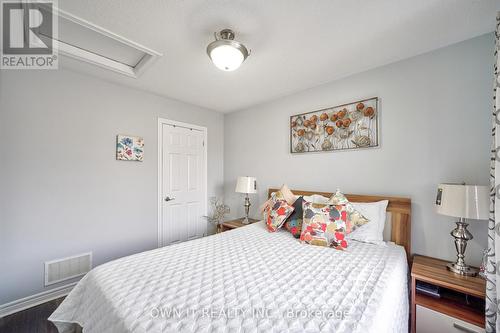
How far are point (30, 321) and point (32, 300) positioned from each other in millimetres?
283

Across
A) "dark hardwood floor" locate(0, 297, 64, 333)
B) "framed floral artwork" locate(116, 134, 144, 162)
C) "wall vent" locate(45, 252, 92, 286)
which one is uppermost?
"framed floral artwork" locate(116, 134, 144, 162)

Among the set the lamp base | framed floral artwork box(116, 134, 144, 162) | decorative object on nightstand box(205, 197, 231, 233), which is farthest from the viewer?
decorative object on nightstand box(205, 197, 231, 233)

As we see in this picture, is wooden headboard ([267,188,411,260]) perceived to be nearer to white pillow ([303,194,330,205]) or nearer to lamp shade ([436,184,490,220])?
lamp shade ([436,184,490,220])

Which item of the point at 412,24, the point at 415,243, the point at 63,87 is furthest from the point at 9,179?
the point at 415,243

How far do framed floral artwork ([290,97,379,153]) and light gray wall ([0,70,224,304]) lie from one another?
2066 millimetres

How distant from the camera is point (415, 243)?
1.94 metres

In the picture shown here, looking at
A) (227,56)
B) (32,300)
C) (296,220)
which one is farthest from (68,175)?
(296,220)

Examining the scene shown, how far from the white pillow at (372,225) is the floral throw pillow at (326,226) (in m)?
0.21

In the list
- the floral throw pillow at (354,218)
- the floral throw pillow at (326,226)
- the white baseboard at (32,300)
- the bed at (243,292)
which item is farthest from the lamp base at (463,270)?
the white baseboard at (32,300)

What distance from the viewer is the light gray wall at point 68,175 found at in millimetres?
1979

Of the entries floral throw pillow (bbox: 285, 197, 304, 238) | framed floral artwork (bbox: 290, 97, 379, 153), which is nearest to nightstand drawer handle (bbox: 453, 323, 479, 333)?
floral throw pillow (bbox: 285, 197, 304, 238)

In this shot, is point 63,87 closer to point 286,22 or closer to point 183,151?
point 183,151

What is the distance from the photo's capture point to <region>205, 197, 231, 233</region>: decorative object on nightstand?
11.6 feet

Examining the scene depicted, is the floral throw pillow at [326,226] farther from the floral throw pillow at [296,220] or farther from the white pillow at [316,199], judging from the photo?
the white pillow at [316,199]
